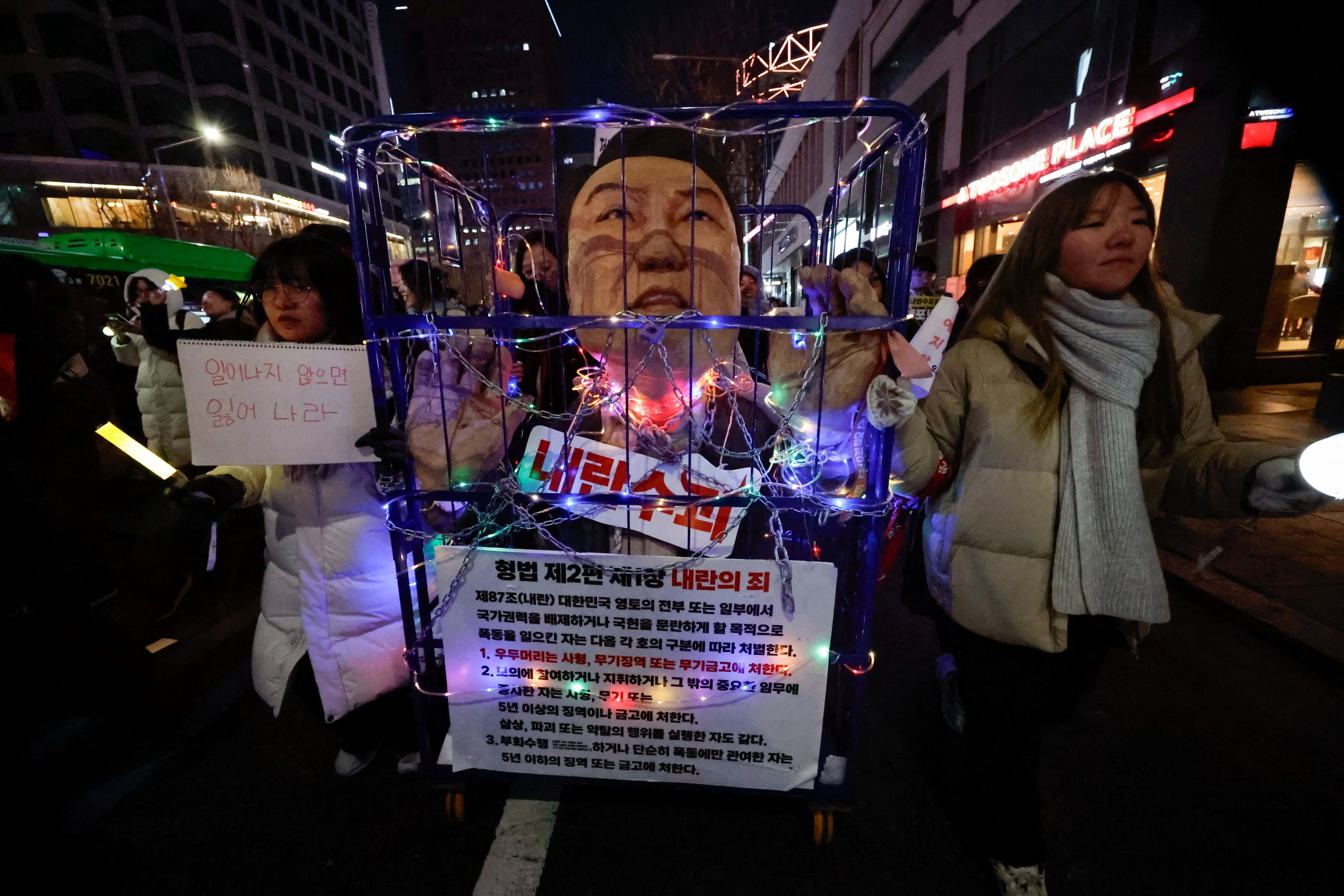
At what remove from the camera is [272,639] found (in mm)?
2182

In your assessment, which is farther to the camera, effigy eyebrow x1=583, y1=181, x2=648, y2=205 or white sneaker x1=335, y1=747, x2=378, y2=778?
white sneaker x1=335, y1=747, x2=378, y2=778

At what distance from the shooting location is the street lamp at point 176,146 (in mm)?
25531

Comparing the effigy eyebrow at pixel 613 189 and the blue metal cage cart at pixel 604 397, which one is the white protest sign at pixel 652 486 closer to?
the blue metal cage cart at pixel 604 397

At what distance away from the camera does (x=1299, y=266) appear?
7730 millimetres

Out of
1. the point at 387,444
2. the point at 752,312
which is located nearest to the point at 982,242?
the point at 752,312

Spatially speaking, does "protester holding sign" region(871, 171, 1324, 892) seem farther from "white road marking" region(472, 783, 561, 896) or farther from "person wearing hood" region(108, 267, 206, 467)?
"person wearing hood" region(108, 267, 206, 467)

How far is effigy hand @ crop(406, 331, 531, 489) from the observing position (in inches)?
67.2

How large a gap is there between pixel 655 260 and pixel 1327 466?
177 centimetres

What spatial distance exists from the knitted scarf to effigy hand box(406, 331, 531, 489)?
1.61 meters

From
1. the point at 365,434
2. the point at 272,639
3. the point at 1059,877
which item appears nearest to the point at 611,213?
the point at 365,434

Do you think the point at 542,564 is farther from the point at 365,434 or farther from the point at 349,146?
the point at 349,146

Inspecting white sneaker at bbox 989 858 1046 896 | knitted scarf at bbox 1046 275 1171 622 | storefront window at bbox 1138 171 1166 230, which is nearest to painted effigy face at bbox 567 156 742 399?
knitted scarf at bbox 1046 275 1171 622

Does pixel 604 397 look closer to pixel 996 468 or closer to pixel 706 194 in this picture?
pixel 706 194

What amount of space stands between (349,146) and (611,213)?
725 millimetres
